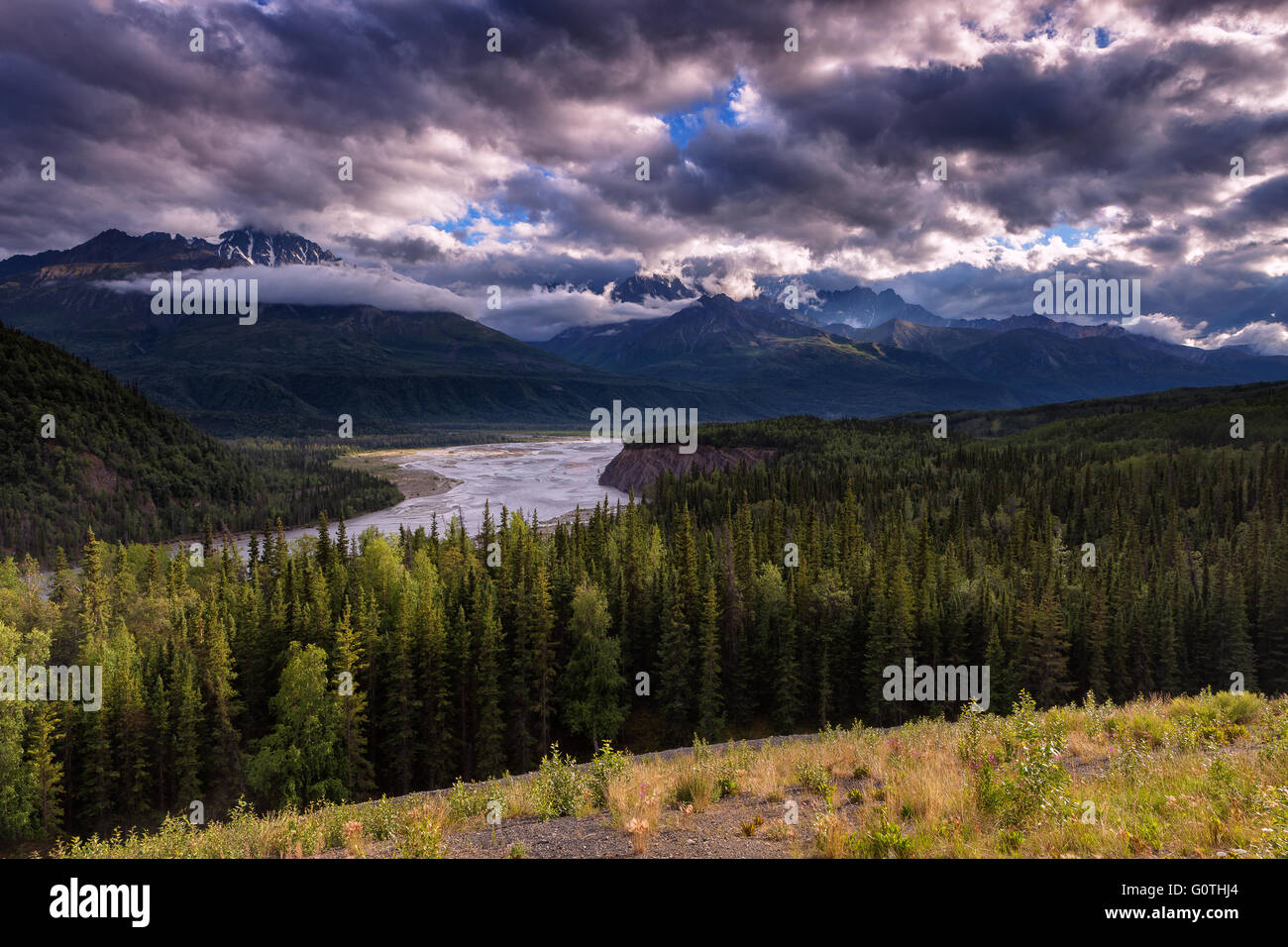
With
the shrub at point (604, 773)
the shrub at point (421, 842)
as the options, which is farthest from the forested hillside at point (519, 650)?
the shrub at point (421, 842)

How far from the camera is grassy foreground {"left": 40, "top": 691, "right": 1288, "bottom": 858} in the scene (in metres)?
11.4

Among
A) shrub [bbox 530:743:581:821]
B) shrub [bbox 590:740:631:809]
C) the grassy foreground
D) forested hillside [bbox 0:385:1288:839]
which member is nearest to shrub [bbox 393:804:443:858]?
the grassy foreground

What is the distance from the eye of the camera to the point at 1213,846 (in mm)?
10719

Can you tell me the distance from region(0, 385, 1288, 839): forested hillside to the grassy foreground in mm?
39280

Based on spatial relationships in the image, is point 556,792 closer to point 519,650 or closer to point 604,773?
point 604,773

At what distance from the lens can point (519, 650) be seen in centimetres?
6538

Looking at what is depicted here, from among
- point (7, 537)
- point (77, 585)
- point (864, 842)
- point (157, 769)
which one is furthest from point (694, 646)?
point (7, 537)

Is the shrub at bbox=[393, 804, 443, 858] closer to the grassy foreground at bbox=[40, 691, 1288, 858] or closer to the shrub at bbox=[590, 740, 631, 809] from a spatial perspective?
the grassy foreground at bbox=[40, 691, 1288, 858]

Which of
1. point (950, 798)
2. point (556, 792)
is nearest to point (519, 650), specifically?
point (556, 792)

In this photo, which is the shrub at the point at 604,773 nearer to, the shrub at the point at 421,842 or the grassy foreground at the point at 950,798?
the grassy foreground at the point at 950,798

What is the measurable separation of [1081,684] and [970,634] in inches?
455

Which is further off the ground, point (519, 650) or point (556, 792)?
point (556, 792)

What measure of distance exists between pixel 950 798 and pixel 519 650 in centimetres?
5595
